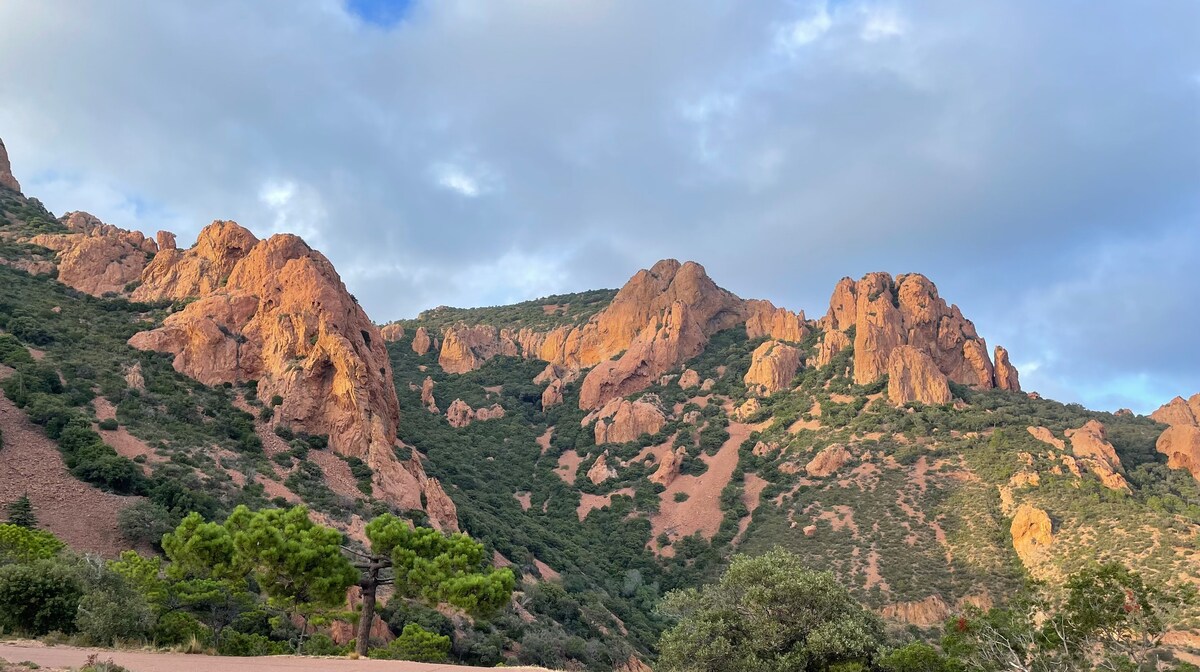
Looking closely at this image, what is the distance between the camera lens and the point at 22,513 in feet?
96.5

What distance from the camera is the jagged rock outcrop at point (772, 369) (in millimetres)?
84438

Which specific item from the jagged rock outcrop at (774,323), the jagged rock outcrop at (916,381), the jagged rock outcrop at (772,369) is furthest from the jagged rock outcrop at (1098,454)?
the jagged rock outcrop at (774,323)

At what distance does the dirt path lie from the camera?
480 inches

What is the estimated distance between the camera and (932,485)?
197 ft

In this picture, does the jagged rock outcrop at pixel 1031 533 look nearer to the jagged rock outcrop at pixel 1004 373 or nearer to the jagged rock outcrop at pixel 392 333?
the jagged rock outcrop at pixel 1004 373

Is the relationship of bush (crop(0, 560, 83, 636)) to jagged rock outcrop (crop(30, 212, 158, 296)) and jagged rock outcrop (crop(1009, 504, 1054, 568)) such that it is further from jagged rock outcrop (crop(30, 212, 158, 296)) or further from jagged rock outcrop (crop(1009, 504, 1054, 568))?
jagged rock outcrop (crop(1009, 504, 1054, 568))

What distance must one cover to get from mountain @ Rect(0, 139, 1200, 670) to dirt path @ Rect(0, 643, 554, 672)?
18.6 m

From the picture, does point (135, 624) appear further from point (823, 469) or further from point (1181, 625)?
point (823, 469)

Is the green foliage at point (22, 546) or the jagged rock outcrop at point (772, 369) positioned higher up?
the jagged rock outcrop at point (772, 369)

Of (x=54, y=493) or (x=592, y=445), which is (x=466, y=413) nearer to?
(x=592, y=445)

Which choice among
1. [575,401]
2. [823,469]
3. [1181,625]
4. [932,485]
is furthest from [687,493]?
[1181,625]

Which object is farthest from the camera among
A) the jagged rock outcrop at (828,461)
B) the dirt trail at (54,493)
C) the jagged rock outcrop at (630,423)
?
the jagged rock outcrop at (630,423)

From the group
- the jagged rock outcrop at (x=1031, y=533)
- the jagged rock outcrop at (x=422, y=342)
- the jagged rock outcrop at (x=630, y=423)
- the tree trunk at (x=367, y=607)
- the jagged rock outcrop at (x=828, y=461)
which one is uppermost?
the jagged rock outcrop at (x=422, y=342)

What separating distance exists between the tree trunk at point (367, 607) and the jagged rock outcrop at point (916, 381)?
6366 centimetres
